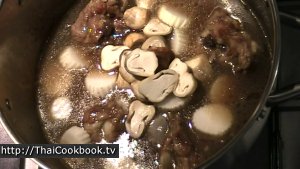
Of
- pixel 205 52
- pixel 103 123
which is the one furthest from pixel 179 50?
pixel 103 123

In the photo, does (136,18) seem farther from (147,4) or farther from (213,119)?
(213,119)

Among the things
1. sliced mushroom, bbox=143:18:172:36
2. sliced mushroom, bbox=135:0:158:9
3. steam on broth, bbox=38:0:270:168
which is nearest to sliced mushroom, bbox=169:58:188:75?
steam on broth, bbox=38:0:270:168

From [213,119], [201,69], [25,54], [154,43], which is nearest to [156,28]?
[154,43]

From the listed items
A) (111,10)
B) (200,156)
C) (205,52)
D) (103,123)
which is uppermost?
(111,10)

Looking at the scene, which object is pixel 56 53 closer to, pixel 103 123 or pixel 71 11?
pixel 71 11

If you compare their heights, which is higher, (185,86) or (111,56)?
(111,56)

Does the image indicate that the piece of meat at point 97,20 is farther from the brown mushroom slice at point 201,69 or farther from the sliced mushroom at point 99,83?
the brown mushroom slice at point 201,69
